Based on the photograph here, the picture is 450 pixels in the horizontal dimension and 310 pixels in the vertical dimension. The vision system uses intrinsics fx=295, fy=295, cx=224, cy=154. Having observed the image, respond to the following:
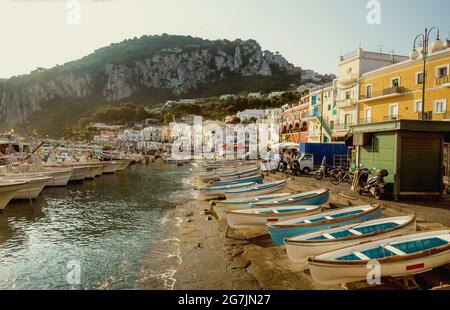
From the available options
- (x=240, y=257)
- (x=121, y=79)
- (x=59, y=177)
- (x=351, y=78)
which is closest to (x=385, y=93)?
(x=351, y=78)

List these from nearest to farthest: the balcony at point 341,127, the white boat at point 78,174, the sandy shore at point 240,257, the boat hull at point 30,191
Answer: the sandy shore at point 240,257, the boat hull at point 30,191, the white boat at point 78,174, the balcony at point 341,127

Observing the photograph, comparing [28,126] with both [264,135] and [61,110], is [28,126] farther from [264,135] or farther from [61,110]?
[264,135]

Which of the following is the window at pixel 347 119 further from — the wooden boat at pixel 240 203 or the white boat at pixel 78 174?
the white boat at pixel 78 174

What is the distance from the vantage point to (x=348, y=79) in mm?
38969

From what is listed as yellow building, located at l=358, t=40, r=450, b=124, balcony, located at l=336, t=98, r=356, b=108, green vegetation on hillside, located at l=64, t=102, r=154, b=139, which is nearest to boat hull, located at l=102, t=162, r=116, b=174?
balcony, located at l=336, t=98, r=356, b=108

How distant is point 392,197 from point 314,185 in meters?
6.35

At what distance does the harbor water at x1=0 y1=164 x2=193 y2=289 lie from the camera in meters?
10.5

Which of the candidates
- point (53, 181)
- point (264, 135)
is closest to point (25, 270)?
point (53, 181)

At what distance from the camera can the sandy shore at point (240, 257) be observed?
29.0 ft

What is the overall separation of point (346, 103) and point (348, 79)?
3.13m

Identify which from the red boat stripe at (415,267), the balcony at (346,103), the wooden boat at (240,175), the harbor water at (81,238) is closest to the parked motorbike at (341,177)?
the wooden boat at (240,175)

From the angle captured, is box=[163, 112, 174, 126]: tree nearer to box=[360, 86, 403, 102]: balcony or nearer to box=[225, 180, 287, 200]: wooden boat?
box=[360, 86, 403, 102]: balcony

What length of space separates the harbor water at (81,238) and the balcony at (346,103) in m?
25.0

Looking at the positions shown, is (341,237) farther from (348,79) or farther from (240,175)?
(348,79)
